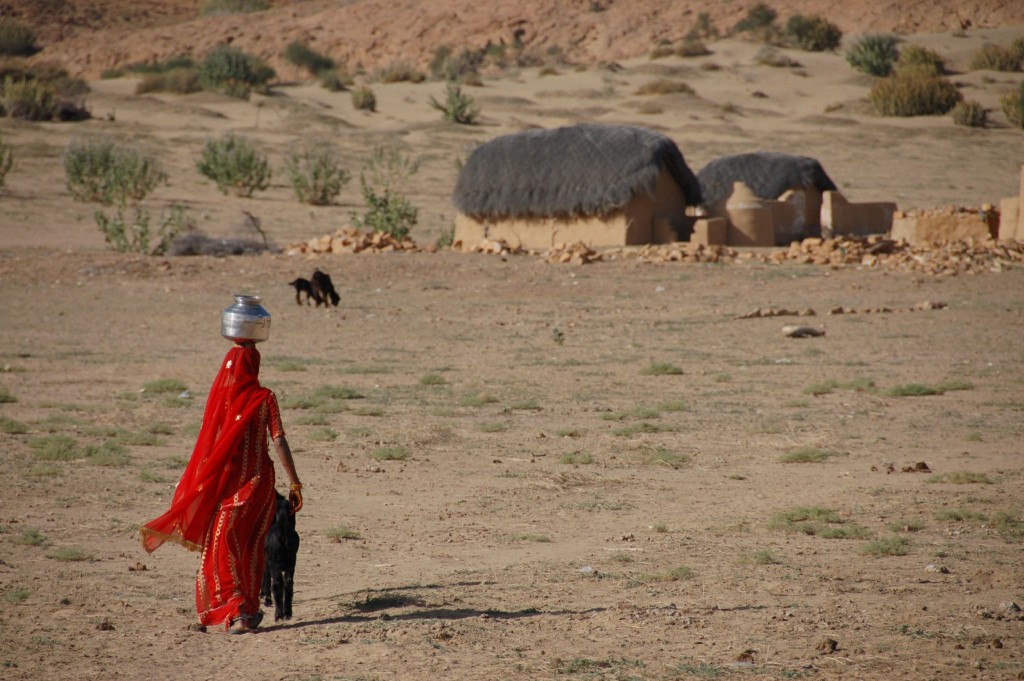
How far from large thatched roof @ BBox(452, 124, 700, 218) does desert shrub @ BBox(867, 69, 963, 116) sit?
19831 mm

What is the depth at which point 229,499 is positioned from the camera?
186 inches

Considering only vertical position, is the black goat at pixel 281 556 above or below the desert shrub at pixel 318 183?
below

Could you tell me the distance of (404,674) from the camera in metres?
4.31

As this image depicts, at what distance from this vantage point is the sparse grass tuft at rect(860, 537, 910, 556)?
5.95 m

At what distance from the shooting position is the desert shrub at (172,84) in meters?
43.9

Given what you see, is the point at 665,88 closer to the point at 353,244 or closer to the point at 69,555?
the point at 353,244

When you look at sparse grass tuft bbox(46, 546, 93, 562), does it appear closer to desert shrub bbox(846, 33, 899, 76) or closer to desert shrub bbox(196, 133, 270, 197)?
desert shrub bbox(196, 133, 270, 197)

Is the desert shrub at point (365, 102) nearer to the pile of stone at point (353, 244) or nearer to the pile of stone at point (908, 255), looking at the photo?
the pile of stone at point (353, 244)

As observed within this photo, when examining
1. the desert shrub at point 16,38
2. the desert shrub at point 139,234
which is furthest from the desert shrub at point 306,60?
the desert shrub at point 139,234

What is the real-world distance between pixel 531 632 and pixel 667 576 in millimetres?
970

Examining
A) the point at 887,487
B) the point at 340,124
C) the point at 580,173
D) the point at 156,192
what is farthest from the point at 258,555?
the point at 340,124

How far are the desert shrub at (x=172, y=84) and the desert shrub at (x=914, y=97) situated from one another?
23.6 meters

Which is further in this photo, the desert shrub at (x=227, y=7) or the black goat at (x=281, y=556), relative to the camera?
the desert shrub at (x=227, y=7)

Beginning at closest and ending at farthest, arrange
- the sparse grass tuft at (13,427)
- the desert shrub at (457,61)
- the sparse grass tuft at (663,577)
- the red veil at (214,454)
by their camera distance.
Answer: the red veil at (214,454)
the sparse grass tuft at (663,577)
the sparse grass tuft at (13,427)
the desert shrub at (457,61)
